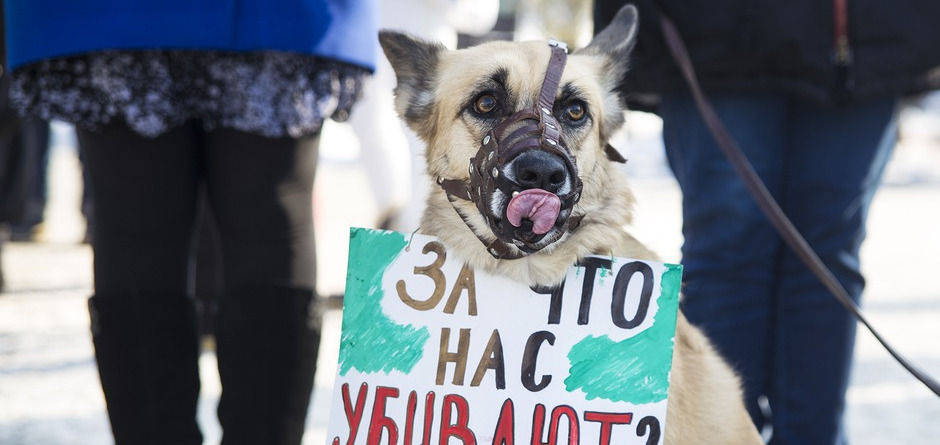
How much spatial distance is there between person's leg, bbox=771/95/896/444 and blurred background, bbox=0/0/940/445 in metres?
0.38

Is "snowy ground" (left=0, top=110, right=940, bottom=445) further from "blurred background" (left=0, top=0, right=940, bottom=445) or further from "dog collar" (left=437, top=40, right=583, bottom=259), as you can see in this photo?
"dog collar" (left=437, top=40, right=583, bottom=259)

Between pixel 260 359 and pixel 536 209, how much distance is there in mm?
759

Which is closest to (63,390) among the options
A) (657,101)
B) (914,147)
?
(657,101)

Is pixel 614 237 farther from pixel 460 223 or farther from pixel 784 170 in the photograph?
pixel 784 170

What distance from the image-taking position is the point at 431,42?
2.22 meters

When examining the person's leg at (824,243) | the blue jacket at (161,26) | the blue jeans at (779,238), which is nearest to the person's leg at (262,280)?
the blue jacket at (161,26)

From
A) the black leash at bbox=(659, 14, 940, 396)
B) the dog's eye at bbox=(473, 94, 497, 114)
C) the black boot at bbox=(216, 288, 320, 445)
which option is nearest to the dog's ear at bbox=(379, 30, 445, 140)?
the dog's eye at bbox=(473, 94, 497, 114)

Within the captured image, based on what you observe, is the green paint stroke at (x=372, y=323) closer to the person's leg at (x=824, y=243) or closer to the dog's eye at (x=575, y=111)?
the dog's eye at (x=575, y=111)

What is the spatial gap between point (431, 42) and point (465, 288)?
640 mm

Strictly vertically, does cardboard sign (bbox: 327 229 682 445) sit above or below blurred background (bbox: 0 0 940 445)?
above

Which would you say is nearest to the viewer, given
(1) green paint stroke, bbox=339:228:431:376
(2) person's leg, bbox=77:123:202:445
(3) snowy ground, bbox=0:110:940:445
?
(1) green paint stroke, bbox=339:228:431:376

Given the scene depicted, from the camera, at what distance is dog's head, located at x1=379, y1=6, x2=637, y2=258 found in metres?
1.76

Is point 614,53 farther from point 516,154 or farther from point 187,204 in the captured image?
point 187,204

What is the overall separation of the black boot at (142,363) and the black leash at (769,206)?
127 cm
